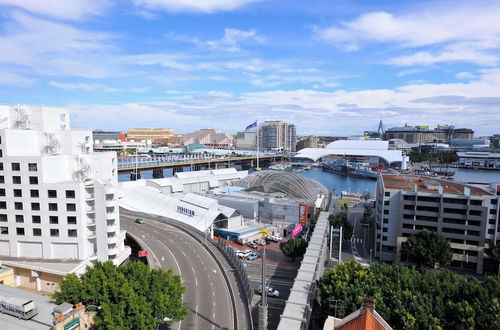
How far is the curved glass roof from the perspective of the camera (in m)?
73.4

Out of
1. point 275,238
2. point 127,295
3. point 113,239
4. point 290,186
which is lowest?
point 275,238

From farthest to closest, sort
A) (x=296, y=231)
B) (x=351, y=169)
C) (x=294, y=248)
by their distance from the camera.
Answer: (x=351, y=169)
(x=296, y=231)
(x=294, y=248)

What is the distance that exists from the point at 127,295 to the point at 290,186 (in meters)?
55.4

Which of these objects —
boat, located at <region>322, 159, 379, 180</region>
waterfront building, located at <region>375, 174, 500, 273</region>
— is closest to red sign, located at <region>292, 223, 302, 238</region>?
waterfront building, located at <region>375, 174, 500, 273</region>

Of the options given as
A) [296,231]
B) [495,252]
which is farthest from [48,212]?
[495,252]

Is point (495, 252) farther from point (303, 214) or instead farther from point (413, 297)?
point (303, 214)

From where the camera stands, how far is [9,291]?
2722 centimetres

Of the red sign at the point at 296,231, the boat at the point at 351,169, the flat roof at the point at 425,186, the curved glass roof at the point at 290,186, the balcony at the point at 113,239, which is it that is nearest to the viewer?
the balcony at the point at 113,239

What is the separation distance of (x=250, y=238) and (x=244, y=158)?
141 m

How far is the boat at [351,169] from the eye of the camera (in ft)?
512

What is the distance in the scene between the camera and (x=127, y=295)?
22.8 meters

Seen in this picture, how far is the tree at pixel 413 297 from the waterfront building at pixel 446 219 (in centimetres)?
1915

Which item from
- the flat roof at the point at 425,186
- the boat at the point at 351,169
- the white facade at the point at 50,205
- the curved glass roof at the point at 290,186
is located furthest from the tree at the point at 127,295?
the boat at the point at 351,169

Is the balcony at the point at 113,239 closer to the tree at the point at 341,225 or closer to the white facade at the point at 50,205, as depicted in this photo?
the white facade at the point at 50,205
